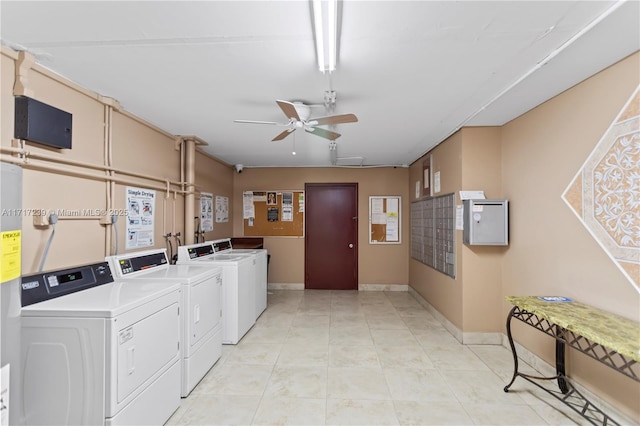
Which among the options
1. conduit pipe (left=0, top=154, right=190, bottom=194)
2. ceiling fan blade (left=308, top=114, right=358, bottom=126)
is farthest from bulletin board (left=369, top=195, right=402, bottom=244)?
conduit pipe (left=0, top=154, right=190, bottom=194)

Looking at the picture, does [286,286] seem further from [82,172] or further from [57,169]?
[57,169]

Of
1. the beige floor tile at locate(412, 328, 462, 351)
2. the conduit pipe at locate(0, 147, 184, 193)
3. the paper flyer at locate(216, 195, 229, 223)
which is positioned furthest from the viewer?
the paper flyer at locate(216, 195, 229, 223)

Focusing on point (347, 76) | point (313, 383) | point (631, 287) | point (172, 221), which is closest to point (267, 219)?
point (172, 221)

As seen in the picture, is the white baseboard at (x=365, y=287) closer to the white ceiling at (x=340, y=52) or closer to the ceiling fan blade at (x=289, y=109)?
the white ceiling at (x=340, y=52)

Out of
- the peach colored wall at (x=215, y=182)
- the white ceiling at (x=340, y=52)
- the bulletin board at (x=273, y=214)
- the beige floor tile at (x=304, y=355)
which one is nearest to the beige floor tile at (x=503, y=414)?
the beige floor tile at (x=304, y=355)

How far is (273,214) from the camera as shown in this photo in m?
5.81

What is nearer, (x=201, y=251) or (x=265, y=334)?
(x=265, y=334)

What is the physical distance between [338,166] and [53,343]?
4804 millimetres

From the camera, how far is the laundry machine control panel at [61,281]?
1.68 m

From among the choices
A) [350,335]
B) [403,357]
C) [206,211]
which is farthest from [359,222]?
[403,357]

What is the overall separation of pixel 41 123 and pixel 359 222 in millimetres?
4682

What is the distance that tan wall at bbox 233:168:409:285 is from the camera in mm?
5652

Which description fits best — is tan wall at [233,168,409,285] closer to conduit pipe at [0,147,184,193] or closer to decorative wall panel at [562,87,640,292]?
conduit pipe at [0,147,184,193]

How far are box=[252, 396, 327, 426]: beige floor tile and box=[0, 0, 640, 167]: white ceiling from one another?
96.3 inches
